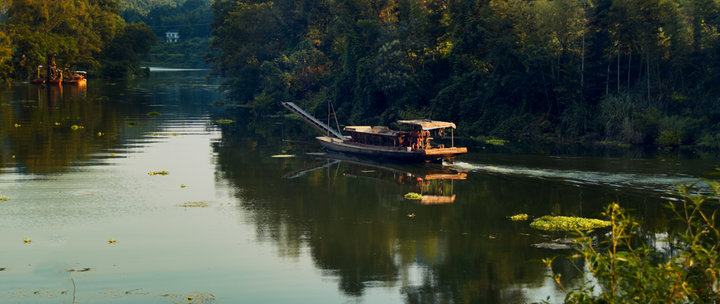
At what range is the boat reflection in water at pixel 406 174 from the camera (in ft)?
131

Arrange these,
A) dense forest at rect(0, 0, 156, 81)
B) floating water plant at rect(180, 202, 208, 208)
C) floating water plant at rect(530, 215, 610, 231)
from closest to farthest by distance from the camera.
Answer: floating water plant at rect(530, 215, 610, 231), floating water plant at rect(180, 202, 208, 208), dense forest at rect(0, 0, 156, 81)

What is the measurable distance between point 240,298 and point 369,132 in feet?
101

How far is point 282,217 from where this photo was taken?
33.8 metres

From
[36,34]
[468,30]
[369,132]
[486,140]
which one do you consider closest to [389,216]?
[369,132]

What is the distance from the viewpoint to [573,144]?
194 feet

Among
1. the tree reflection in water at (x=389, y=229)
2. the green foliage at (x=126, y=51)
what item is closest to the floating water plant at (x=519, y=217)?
the tree reflection in water at (x=389, y=229)

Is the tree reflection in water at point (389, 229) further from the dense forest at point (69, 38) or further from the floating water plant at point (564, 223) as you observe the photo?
the dense forest at point (69, 38)

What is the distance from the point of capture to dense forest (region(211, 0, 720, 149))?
5862 cm

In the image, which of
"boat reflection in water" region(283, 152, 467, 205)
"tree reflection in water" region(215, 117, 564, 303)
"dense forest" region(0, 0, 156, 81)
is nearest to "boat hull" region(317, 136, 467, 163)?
"boat reflection in water" region(283, 152, 467, 205)

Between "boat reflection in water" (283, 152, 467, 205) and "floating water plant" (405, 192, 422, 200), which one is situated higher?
"boat reflection in water" (283, 152, 467, 205)

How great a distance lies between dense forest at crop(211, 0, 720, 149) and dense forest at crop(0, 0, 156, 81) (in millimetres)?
61419

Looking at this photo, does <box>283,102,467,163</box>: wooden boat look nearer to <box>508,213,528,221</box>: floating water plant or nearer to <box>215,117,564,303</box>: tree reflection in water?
<box>215,117,564,303</box>: tree reflection in water

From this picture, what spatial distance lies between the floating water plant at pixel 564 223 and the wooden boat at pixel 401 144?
1515 centimetres

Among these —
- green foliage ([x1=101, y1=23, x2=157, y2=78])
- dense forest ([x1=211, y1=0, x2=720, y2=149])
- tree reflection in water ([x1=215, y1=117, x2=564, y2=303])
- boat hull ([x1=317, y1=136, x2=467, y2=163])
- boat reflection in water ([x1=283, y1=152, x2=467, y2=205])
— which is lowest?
tree reflection in water ([x1=215, y1=117, x2=564, y2=303])
